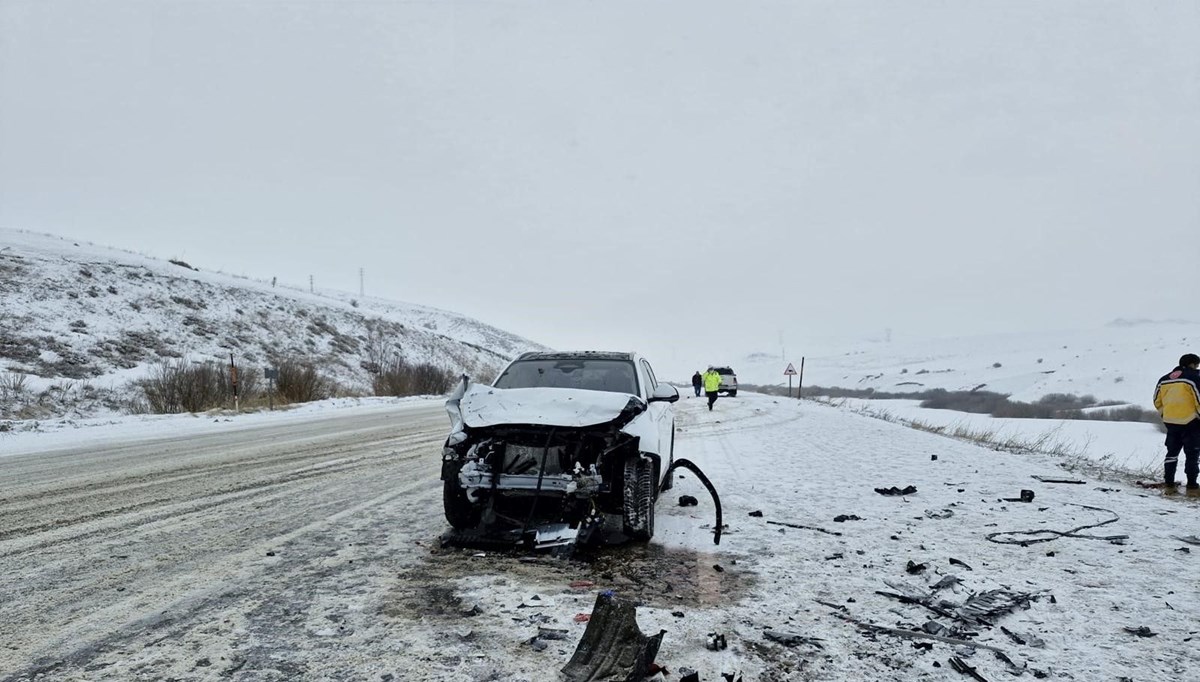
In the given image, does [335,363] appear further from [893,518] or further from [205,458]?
[893,518]

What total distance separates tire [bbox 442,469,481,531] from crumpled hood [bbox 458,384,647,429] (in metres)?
0.52

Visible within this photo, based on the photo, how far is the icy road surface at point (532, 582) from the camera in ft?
9.73

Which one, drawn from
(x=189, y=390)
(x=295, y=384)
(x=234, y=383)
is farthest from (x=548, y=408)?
(x=295, y=384)

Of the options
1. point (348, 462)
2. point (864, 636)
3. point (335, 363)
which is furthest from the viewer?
point (335, 363)

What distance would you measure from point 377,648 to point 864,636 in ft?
8.13

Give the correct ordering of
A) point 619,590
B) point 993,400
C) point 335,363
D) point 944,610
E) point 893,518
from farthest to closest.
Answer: point 335,363
point 993,400
point 893,518
point 619,590
point 944,610

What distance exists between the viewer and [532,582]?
4.07 meters

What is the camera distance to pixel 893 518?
598 centimetres

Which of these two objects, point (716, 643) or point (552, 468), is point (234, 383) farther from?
point (716, 643)

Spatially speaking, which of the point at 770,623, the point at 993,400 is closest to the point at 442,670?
the point at 770,623

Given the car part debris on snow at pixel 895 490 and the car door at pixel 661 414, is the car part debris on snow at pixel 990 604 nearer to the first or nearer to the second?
the car door at pixel 661 414

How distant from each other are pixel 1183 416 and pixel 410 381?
31.6 metres

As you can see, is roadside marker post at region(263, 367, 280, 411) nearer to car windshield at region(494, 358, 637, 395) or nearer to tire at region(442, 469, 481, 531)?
car windshield at region(494, 358, 637, 395)

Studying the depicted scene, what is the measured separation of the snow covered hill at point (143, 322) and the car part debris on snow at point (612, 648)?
22203 millimetres
